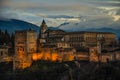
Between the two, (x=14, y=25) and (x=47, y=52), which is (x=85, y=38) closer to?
(x=47, y=52)

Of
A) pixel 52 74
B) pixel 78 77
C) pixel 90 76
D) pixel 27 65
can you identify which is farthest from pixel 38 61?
→ pixel 90 76

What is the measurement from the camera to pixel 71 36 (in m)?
30.3

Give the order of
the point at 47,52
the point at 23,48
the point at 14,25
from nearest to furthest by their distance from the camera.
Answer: the point at 47,52 → the point at 23,48 → the point at 14,25

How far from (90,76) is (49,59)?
5.72 metres

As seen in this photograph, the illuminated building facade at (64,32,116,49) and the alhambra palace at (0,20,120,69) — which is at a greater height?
the illuminated building facade at (64,32,116,49)

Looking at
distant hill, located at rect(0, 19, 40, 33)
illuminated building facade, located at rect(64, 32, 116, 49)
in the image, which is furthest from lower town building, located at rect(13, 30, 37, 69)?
distant hill, located at rect(0, 19, 40, 33)

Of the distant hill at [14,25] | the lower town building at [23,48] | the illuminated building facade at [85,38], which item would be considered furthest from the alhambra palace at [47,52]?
the distant hill at [14,25]

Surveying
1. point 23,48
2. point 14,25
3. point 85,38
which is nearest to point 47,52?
point 23,48

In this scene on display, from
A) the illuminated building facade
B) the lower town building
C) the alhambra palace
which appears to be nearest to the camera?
the alhambra palace

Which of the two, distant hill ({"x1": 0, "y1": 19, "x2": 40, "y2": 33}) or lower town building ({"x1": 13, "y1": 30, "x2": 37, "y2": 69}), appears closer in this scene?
lower town building ({"x1": 13, "y1": 30, "x2": 37, "y2": 69})

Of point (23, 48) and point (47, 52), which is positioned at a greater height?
point (23, 48)

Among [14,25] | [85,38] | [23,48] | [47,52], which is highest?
[14,25]

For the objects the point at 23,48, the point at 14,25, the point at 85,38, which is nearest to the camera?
the point at 23,48

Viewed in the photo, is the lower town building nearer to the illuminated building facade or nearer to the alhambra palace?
the alhambra palace
